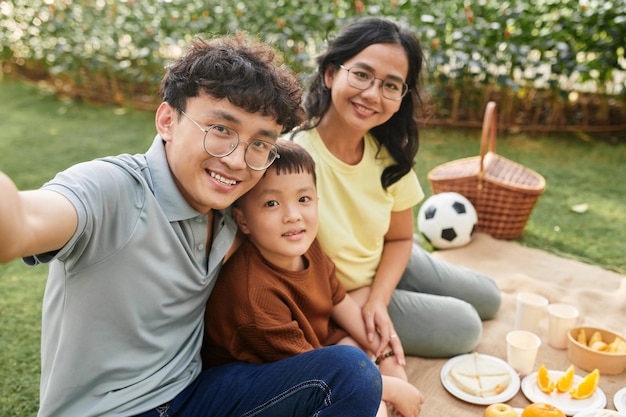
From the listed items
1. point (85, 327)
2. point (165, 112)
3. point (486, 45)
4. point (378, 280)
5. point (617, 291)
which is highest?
point (486, 45)

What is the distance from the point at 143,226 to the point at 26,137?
4.24 m

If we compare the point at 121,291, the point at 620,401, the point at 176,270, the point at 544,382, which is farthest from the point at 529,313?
the point at 121,291

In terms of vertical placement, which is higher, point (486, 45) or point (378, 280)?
point (486, 45)

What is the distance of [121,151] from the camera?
15.5ft

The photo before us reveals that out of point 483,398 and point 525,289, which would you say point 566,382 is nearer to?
point 483,398

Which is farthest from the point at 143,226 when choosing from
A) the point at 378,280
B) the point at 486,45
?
the point at 486,45

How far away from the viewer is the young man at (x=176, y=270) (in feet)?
4.44

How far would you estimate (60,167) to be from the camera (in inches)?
169

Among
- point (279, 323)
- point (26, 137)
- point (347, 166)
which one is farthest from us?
point (26, 137)

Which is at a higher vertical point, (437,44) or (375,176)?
(437,44)

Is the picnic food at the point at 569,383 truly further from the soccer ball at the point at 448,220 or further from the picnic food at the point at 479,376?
the soccer ball at the point at 448,220

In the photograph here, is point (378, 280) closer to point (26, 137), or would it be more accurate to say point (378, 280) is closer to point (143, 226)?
point (143, 226)

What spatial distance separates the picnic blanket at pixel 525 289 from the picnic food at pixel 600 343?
10cm

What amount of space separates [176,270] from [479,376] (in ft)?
4.27
